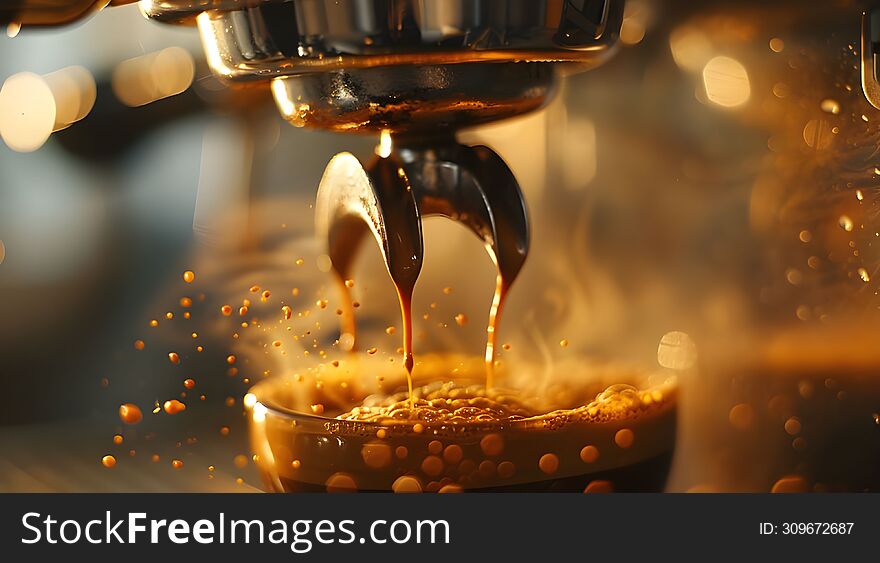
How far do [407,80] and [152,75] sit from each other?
1.54ft

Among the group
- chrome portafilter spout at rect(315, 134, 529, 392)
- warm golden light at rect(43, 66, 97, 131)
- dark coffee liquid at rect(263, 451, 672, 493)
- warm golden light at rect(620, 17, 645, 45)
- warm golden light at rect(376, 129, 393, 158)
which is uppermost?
warm golden light at rect(620, 17, 645, 45)

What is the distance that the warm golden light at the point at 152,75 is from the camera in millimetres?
737

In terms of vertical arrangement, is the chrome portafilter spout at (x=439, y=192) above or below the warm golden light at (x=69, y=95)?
below

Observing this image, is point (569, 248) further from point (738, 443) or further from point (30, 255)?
point (30, 255)

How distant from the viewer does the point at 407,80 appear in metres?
0.33

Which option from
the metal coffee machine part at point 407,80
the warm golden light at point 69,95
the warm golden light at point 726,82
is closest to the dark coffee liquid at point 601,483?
the metal coffee machine part at point 407,80

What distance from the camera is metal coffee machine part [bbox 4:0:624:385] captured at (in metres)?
0.30

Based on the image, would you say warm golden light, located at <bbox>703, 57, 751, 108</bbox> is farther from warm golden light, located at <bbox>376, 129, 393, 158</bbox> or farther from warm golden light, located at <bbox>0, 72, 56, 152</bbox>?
warm golden light, located at <bbox>0, 72, 56, 152</bbox>

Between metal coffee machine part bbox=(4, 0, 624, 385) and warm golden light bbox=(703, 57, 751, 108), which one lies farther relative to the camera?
warm golden light bbox=(703, 57, 751, 108)

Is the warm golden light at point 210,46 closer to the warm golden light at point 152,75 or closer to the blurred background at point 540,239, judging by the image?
the blurred background at point 540,239

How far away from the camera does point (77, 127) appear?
0.74m

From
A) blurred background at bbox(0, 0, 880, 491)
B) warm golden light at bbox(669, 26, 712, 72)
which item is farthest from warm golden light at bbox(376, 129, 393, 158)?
warm golden light at bbox(669, 26, 712, 72)

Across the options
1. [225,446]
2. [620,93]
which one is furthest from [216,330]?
[620,93]

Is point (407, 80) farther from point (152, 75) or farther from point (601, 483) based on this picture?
point (152, 75)
